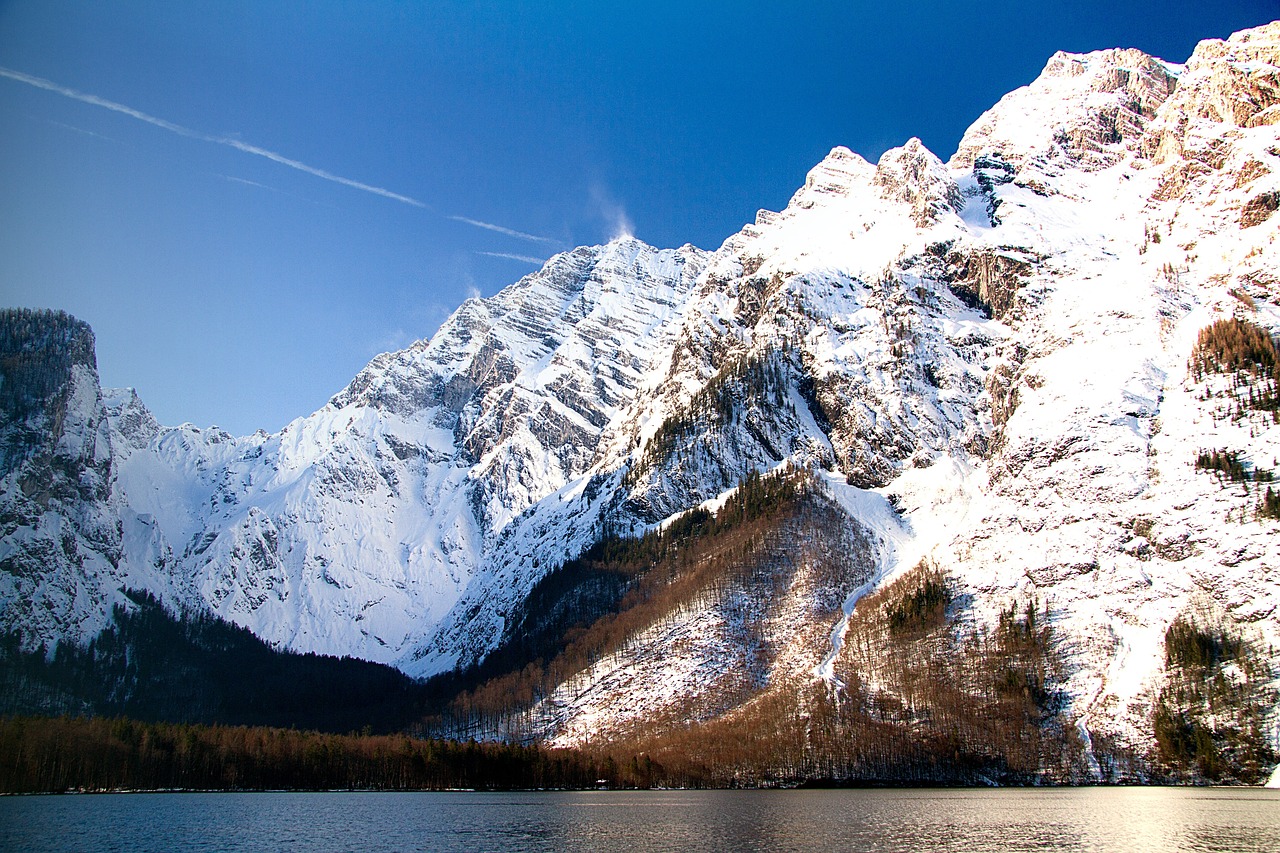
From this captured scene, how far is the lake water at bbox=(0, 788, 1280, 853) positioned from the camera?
252ft

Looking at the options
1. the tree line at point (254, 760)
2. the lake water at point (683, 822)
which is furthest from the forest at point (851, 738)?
the lake water at point (683, 822)

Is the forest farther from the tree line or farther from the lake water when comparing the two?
the lake water

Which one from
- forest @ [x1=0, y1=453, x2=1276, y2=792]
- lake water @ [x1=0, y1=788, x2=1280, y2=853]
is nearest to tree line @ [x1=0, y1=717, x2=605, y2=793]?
forest @ [x1=0, y1=453, x2=1276, y2=792]

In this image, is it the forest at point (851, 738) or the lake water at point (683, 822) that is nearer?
the lake water at point (683, 822)

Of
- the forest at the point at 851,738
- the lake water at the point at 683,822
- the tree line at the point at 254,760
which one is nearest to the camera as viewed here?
the lake water at the point at 683,822

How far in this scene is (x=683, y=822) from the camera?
95750 millimetres

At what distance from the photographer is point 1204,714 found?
470 ft

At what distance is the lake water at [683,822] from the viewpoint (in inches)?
3029

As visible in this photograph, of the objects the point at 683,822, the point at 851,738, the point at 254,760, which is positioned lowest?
the point at 683,822

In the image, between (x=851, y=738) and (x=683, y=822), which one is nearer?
(x=683, y=822)

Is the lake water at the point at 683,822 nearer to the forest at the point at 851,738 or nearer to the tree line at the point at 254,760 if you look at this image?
the forest at the point at 851,738

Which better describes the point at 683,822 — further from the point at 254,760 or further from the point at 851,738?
the point at 254,760

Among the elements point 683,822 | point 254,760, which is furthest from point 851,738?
point 254,760

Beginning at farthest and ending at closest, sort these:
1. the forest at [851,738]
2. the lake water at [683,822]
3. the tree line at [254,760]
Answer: the tree line at [254,760], the forest at [851,738], the lake water at [683,822]
